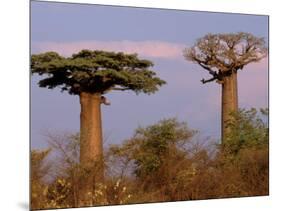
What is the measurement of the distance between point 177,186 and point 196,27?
2159mm

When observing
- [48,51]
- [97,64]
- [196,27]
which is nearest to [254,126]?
[196,27]

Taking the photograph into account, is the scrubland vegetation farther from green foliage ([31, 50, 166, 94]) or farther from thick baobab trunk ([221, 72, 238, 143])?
green foliage ([31, 50, 166, 94])

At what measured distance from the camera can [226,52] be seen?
9.53m

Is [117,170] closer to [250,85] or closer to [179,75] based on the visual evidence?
[179,75]

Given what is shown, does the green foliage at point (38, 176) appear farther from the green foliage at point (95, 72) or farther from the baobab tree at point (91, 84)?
the green foliage at point (95, 72)

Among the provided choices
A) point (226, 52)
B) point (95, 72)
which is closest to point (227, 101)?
point (226, 52)

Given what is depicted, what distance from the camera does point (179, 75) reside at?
9.09 m

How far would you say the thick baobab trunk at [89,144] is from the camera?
863 cm

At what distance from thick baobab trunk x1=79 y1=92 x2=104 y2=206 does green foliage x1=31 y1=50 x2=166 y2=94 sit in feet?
0.55

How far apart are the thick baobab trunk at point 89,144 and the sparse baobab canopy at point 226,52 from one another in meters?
1.55

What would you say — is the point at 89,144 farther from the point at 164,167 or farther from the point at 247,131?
the point at 247,131

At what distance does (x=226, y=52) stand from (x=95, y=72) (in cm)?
200

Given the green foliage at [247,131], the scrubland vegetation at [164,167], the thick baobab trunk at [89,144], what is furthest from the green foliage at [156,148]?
the green foliage at [247,131]

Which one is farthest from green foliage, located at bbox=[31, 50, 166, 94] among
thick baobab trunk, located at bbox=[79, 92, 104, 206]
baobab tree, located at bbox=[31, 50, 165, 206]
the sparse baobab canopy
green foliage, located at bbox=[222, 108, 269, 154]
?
green foliage, located at bbox=[222, 108, 269, 154]
